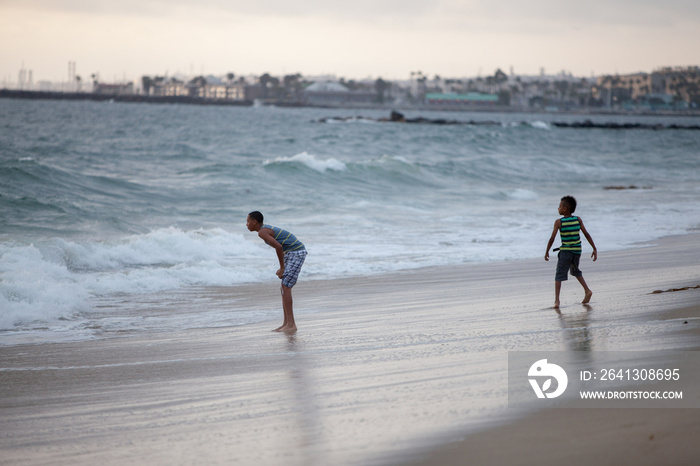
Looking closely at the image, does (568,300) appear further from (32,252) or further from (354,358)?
(32,252)

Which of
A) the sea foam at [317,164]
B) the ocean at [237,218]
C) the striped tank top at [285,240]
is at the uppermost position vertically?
the sea foam at [317,164]

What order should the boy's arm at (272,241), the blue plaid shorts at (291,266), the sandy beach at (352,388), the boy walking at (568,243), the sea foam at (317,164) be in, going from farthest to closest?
the sea foam at (317,164), the boy walking at (568,243), the blue plaid shorts at (291,266), the boy's arm at (272,241), the sandy beach at (352,388)

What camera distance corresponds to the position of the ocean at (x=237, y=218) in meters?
8.45

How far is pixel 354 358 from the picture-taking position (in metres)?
5.43

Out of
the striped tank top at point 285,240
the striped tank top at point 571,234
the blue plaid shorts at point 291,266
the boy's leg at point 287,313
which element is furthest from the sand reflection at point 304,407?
the striped tank top at point 571,234

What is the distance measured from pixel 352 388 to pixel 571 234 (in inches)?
151

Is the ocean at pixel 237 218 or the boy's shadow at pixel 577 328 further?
the ocean at pixel 237 218

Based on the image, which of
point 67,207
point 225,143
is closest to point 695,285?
point 67,207

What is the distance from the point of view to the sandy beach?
3662 millimetres

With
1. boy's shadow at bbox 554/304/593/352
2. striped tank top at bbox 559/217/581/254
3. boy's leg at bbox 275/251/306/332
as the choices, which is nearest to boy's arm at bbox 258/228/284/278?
boy's leg at bbox 275/251/306/332

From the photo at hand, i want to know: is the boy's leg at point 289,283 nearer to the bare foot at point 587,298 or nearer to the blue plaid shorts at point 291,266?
the blue plaid shorts at point 291,266

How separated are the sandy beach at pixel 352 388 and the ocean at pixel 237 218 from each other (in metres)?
1.09

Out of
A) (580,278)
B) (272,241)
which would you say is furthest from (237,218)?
(580,278)

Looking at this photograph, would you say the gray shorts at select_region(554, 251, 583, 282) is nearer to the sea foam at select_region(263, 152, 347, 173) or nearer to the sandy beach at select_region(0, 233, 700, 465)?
the sandy beach at select_region(0, 233, 700, 465)
